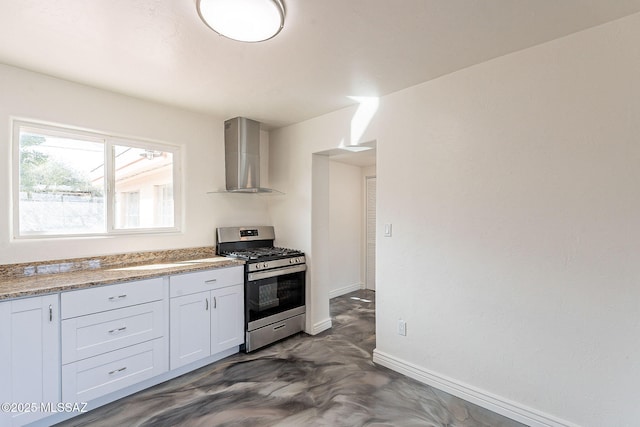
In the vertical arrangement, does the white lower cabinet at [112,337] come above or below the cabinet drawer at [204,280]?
below

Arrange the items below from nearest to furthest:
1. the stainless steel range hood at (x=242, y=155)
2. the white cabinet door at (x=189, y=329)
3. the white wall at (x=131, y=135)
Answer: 1. the white wall at (x=131, y=135)
2. the white cabinet door at (x=189, y=329)
3. the stainless steel range hood at (x=242, y=155)

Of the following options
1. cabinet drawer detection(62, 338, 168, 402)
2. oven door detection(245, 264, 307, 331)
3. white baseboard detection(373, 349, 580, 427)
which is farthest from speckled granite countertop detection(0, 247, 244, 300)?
white baseboard detection(373, 349, 580, 427)

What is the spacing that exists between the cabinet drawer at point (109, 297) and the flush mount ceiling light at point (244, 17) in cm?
190

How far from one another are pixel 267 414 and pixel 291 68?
2.50 meters

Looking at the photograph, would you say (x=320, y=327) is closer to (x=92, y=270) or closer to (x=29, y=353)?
(x=92, y=270)

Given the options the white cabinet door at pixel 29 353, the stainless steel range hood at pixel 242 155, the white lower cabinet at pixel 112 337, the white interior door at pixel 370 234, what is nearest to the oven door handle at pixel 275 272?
the white lower cabinet at pixel 112 337

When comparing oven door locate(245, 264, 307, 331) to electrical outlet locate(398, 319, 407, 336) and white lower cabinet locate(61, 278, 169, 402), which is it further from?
electrical outlet locate(398, 319, 407, 336)

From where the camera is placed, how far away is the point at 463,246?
2.23 metres

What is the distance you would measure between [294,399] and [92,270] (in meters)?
1.97

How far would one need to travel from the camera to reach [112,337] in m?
2.13

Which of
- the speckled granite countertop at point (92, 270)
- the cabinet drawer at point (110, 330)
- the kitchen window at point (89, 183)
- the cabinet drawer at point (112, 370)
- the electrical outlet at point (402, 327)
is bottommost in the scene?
the cabinet drawer at point (112, 370)

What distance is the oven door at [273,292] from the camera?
2.96 m

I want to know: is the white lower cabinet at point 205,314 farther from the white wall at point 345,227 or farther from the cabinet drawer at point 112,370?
the white wall at point 345,227

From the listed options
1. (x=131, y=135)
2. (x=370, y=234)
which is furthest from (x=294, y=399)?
(x=370, y=234)
